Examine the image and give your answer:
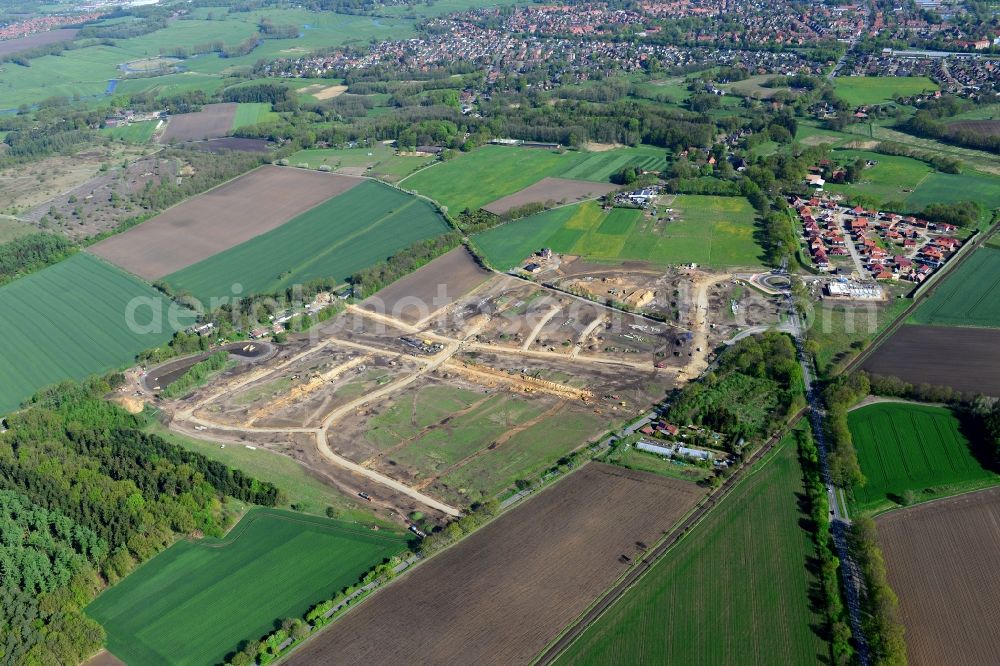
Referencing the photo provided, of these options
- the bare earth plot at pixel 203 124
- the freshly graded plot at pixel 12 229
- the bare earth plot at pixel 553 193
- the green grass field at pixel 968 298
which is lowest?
the freshly graded plot at pixel 12 229

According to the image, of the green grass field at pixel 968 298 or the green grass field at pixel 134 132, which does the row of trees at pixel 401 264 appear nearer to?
the green grass field at pixel 968 298

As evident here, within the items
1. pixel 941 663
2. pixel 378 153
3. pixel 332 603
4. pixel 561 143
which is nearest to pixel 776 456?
pixel 941 663

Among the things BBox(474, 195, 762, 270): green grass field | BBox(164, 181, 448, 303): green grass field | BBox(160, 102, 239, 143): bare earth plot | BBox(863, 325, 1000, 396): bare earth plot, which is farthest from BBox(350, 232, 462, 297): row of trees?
BBox(160, 102, 239, 143): bare earth plot

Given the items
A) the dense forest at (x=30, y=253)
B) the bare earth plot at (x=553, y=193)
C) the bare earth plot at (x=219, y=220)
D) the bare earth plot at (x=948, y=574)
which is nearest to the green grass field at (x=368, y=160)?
the bare earth plot at (x=219, y=220)

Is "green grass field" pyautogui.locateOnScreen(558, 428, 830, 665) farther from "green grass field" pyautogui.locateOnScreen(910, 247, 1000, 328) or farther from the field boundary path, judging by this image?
"green grass field" pyautogui.locateOnScreen(910, 247, 1000, 328)

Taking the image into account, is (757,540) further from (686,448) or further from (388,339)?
(388,339)

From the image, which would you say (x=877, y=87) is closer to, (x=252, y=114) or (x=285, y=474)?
(x=252, y=114)
